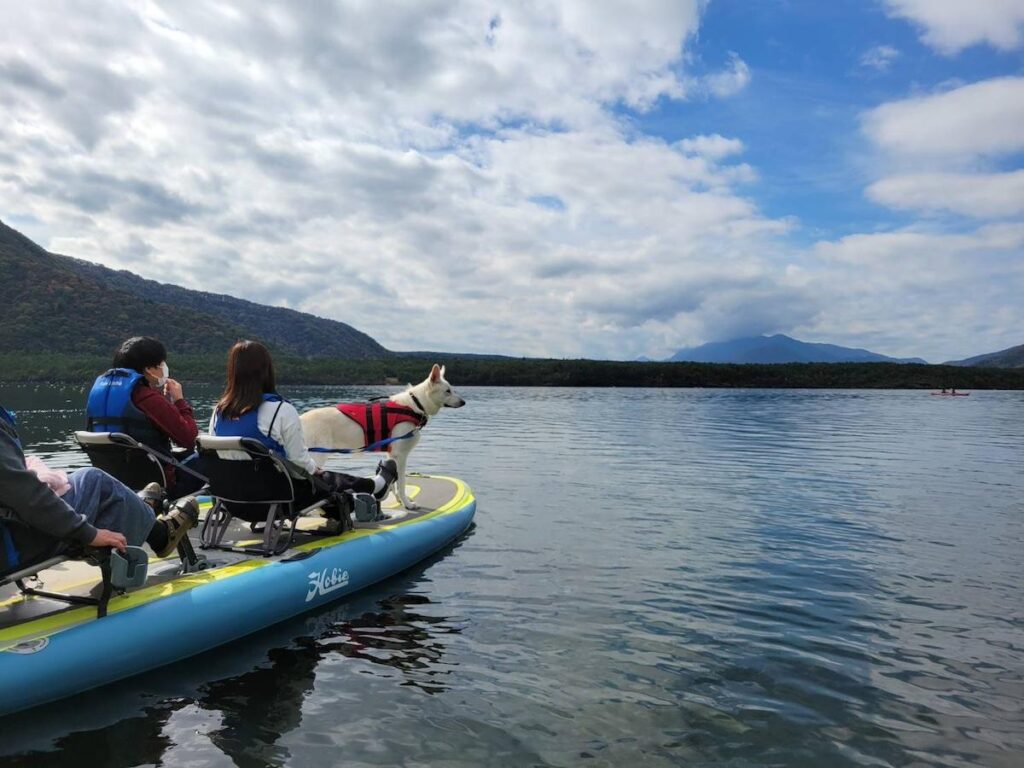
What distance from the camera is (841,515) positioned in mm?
14555

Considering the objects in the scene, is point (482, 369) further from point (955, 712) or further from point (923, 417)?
point (955, 712)

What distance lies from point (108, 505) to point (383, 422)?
18.0ft

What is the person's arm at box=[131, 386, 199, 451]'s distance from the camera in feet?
24.8

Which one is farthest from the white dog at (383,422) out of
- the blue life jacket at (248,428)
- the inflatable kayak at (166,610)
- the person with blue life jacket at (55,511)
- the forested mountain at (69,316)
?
the forested mountain at (69,316)

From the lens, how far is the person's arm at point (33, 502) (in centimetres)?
457

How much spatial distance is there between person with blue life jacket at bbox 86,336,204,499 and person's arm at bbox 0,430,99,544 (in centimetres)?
267

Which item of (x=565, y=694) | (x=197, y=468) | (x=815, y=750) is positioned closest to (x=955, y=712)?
(x=815, y=750)

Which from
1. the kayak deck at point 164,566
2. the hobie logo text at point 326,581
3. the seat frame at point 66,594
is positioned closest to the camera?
the seat frame at point 66,594

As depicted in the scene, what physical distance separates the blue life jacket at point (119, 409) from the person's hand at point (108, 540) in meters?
2.31

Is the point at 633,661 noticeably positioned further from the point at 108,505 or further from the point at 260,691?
the point at 108,505

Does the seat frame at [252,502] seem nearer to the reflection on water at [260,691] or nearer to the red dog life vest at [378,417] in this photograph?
the reflection on water at [260,691]

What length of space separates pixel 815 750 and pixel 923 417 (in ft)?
177

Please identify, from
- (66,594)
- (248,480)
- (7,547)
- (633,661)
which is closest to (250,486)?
(248,480)

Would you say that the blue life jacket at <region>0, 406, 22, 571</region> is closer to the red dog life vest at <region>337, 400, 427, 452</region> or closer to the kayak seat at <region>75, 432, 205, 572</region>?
the kayak seat at <region>75, 432, 205, 572</region>
